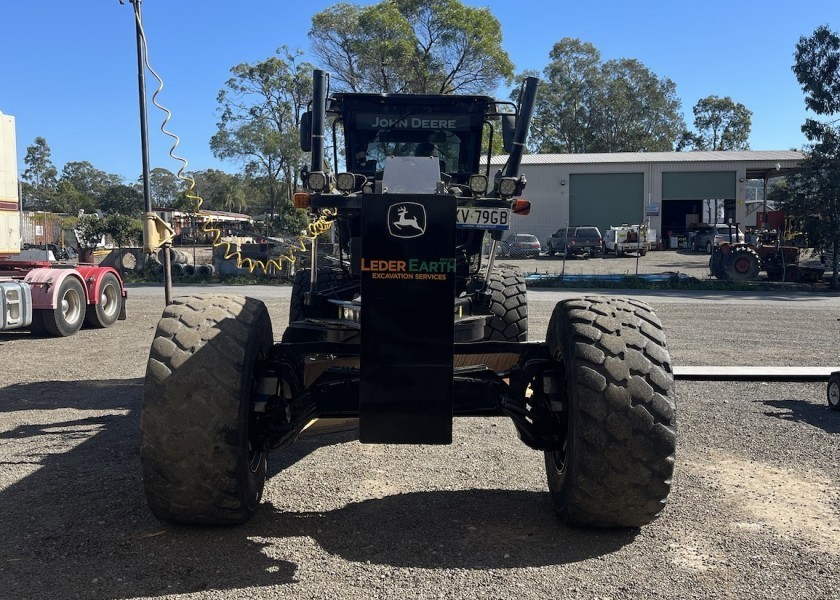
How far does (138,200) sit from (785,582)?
88271mm

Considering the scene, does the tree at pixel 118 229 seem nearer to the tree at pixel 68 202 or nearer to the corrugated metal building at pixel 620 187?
the corrugated metal building at pixel 620 187

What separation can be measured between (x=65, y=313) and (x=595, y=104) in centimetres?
6855

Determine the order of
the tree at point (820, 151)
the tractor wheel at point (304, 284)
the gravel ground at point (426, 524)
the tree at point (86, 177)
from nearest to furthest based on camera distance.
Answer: the gravel ground at point (426, 524) < the tractor wheel at point (304, 284) < the tree at point (820, 151) < the tree at point (86, 177)

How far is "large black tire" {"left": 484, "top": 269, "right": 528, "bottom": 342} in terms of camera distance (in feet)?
24.5

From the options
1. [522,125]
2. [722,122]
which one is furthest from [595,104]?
[522,125]

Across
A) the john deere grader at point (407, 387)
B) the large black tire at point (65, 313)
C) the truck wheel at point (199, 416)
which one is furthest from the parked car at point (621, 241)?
the truck wheel at point (199, 416)

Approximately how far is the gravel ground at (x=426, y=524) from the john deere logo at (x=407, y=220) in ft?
5.29

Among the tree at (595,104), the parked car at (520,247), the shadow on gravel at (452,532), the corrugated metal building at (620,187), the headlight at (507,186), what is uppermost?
the tree at (595,104)

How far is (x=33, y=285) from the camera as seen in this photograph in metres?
12.8

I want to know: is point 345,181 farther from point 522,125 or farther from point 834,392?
point 834,392

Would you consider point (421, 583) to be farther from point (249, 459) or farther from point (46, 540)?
point (46, 540)

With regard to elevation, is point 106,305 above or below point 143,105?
below

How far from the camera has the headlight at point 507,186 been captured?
207 inches

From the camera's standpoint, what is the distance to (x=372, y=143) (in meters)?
7.51
